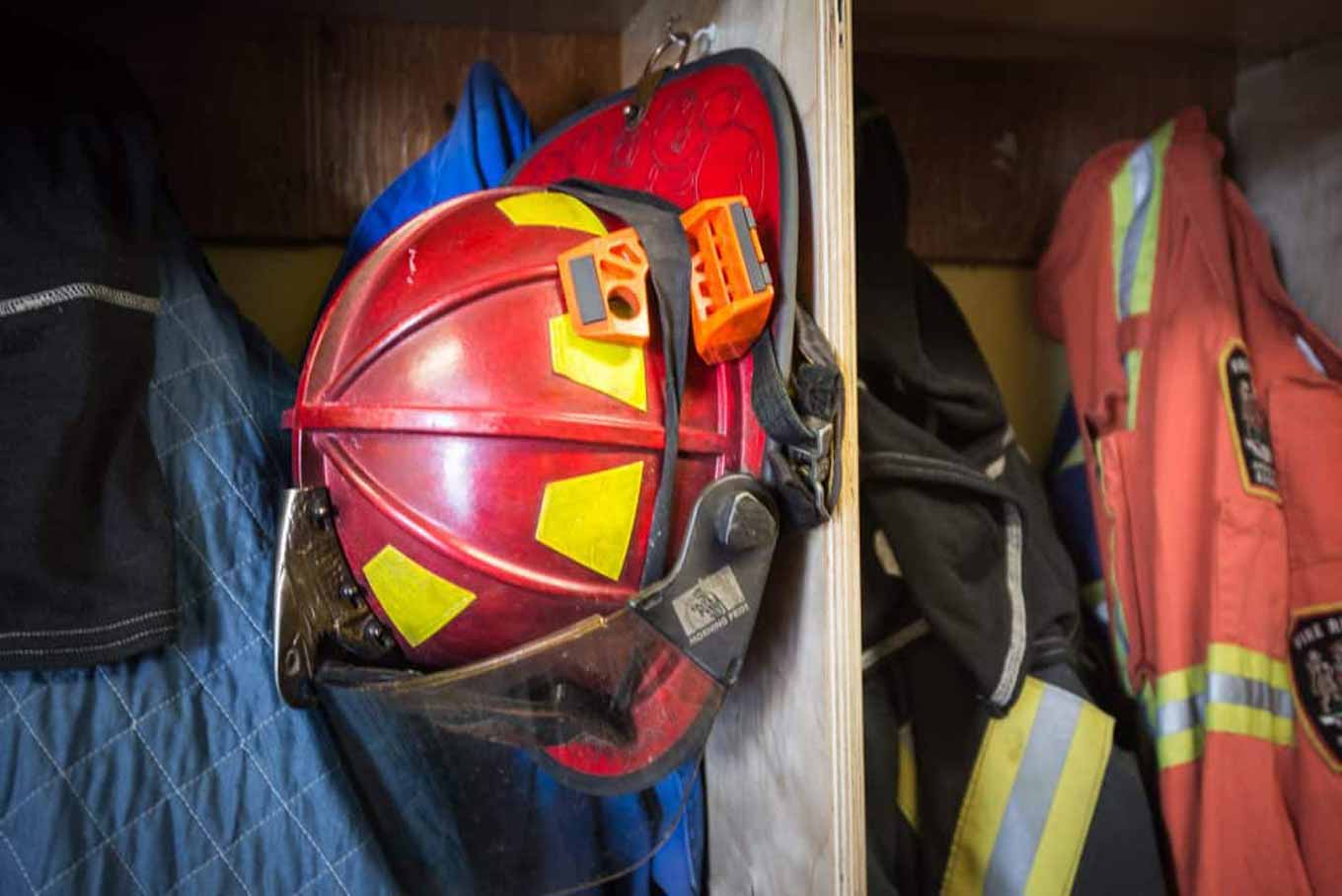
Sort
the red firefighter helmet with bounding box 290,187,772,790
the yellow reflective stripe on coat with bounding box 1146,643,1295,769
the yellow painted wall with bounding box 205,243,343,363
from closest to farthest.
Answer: the red firefighter helmet with bounding box 290,187,772,790, the yellow reflective stripe on coat with bounding box 1146,643,1295,769, the yellow painted wall with bounding box 205,243,343,363

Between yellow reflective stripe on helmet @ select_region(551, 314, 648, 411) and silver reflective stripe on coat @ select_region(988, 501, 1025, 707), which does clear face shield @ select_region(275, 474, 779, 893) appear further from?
silver reflective stripe on coat @ select_region(988, 501, 1025, 707)

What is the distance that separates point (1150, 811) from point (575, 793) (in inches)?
25.4

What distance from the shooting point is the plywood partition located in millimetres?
649

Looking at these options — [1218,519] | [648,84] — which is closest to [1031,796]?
[1218,519]

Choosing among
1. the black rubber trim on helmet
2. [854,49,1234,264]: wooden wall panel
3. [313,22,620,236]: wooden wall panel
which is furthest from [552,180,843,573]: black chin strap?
[854,49,1234,264]: wooden wall panel

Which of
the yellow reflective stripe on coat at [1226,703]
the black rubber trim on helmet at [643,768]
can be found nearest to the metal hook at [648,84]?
the black rubber trim on helmet at [643,768]

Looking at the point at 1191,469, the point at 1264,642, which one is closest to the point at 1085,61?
the point at 1191,469

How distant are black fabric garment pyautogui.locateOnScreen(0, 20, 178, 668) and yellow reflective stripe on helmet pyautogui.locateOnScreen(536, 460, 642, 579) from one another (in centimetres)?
36

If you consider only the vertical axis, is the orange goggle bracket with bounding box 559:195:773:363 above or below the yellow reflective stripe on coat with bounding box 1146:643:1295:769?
above

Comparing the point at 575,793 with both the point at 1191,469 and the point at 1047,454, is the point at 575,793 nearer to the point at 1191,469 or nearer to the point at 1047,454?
the point at 1191,469

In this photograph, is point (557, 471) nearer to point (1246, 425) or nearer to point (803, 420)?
point (803, 420)

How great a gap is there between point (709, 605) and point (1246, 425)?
2.28 ft

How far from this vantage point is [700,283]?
0.62m

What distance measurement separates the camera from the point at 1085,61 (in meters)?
1.26
